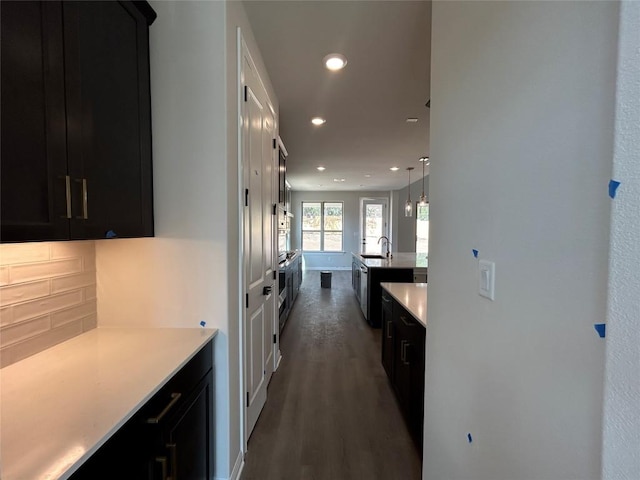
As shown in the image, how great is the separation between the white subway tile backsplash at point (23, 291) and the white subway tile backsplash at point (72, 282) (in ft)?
0.07

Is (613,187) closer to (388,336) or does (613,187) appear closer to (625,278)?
(625,278)

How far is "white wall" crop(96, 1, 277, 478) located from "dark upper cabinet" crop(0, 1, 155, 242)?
0.10 m

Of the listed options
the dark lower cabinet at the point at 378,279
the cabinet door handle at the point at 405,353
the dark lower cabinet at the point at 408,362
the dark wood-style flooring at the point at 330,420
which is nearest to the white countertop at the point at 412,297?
the dark lower cabinet at the point at 408,362

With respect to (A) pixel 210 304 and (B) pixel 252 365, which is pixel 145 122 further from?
(B) pixel 252 365

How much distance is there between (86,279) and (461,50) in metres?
1.95

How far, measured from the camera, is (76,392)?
916 mm

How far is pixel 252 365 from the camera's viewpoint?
200cm

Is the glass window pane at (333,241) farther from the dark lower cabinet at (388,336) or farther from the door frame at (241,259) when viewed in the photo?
the door frame at (241,259)

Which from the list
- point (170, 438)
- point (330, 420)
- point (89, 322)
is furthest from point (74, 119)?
point (330, 420)

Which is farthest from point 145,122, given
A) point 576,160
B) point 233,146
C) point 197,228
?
point 576,160

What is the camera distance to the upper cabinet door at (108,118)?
1.00 m

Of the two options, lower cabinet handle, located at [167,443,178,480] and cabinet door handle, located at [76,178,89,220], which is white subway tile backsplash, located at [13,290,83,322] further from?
lower cabinet handle, located at [167,443,178,480]

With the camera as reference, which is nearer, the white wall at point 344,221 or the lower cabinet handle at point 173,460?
the lower cabinet handle at point 173,460

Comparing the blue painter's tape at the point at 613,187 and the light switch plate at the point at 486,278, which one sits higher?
the blue painter's tape at the point at 613,187
